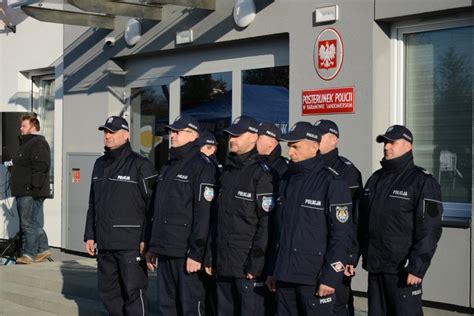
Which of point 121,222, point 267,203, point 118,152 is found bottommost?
point 121,222

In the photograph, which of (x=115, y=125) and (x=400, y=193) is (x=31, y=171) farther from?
(x=400, y=193)

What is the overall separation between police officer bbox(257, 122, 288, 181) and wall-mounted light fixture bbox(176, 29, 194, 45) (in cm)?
486

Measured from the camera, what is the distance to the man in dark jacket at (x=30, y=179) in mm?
11984

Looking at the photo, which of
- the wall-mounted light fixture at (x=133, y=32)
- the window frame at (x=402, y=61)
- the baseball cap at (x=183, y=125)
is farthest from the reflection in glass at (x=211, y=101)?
the baseball cap at (x=183, y=125)

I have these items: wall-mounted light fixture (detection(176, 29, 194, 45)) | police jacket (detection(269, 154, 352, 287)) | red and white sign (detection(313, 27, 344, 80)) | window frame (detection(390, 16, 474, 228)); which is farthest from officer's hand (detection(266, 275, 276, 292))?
wall-mounted light fixture (detection(176, 29, 194, 45))

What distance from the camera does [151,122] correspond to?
514 inches

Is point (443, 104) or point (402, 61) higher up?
point (402, 61)

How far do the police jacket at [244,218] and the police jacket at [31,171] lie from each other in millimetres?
6045

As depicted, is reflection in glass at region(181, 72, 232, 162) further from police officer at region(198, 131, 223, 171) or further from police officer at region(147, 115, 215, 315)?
police officer at region(147, 115, 215, 315)

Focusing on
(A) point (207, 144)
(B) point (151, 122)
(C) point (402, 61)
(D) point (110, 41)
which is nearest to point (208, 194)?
(A) point (207, 144)

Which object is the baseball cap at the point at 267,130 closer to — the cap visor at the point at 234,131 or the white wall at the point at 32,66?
the cap visor at the point at 234,131

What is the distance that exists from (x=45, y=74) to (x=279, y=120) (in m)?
6.21

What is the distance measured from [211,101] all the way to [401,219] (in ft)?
19.5

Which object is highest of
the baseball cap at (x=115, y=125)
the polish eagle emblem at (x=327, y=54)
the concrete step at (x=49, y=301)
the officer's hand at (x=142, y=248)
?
the polish eagle emblem at (x=327, y=54)
